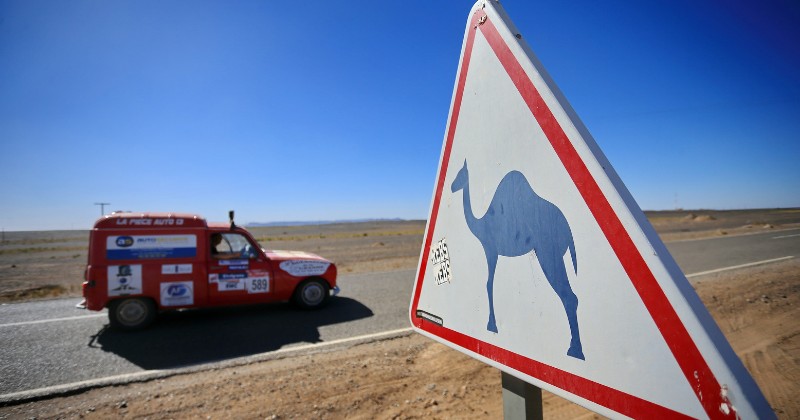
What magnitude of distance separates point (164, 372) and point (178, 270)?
2500 mm

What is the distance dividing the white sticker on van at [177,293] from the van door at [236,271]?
0.34m

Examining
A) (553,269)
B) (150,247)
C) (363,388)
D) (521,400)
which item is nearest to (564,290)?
(553,269)

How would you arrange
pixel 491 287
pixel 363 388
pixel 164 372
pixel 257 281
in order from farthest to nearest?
pixel 257 281, pixel 164 372, pixel 363 388, pixel 491 287

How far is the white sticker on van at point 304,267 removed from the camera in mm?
7211

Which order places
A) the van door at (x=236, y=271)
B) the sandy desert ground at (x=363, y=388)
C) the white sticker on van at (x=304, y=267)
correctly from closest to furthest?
the sandy desert ground at (x=363, y=388)
the van door at (x=236, y=271)
the white sticker on van at (x=304, y=267)

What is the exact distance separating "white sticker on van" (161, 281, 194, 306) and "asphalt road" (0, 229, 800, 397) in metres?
0.45

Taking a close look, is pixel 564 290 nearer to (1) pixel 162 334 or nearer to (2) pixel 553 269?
(2) pixel 553 269

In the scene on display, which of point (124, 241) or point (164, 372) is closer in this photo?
point (164, 372)

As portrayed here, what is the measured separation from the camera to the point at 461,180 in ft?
4.35

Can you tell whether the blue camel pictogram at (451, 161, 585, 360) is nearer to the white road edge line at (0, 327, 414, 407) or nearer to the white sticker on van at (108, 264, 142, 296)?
the white road edge line at (0, 327, 414, 407)

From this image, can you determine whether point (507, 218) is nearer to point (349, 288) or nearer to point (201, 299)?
point (201, 299)

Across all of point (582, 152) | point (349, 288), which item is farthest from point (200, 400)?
point (349, 288)

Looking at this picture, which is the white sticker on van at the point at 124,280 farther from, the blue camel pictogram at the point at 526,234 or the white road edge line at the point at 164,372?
the blue camel pictogram at the point at 526,234

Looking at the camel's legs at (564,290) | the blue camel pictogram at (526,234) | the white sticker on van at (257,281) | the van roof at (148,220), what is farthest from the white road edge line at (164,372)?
the camel's legs at (564,290)
